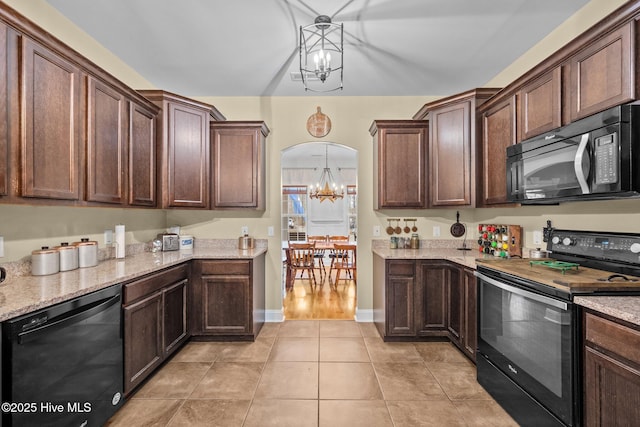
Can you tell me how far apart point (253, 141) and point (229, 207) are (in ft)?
2.51

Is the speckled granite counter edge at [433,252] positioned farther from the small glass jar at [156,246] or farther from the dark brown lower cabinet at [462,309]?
the small glass jar at [156,246]

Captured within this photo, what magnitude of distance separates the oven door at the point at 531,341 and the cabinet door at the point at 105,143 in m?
2.78

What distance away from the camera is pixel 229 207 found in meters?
3.30

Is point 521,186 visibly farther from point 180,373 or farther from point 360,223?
point 180,373

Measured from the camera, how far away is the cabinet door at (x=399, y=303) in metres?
2.98

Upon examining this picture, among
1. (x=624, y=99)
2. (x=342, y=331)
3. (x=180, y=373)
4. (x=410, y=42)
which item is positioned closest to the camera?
(x=624, y=99)

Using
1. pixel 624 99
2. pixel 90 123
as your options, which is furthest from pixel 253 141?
pixel 624 99

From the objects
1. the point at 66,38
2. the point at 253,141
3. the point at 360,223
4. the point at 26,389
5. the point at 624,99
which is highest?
the point at 66,38

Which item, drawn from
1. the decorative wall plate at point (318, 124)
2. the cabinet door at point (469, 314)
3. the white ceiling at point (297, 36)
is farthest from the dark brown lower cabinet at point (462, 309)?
the decorative wall plate at point (318, 124)

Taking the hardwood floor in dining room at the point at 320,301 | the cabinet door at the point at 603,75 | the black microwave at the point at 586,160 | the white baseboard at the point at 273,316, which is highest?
the cabinet door at the point at 603,75

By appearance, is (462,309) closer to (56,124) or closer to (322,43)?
(322,43)

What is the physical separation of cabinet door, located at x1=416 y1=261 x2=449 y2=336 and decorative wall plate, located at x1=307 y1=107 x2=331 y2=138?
189 centimetres

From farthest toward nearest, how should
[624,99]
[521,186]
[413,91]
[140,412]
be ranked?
1. [413,91]
2. [521,186]
3. [140,412]
4. [624,99]

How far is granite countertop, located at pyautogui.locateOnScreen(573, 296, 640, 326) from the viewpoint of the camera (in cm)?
119
